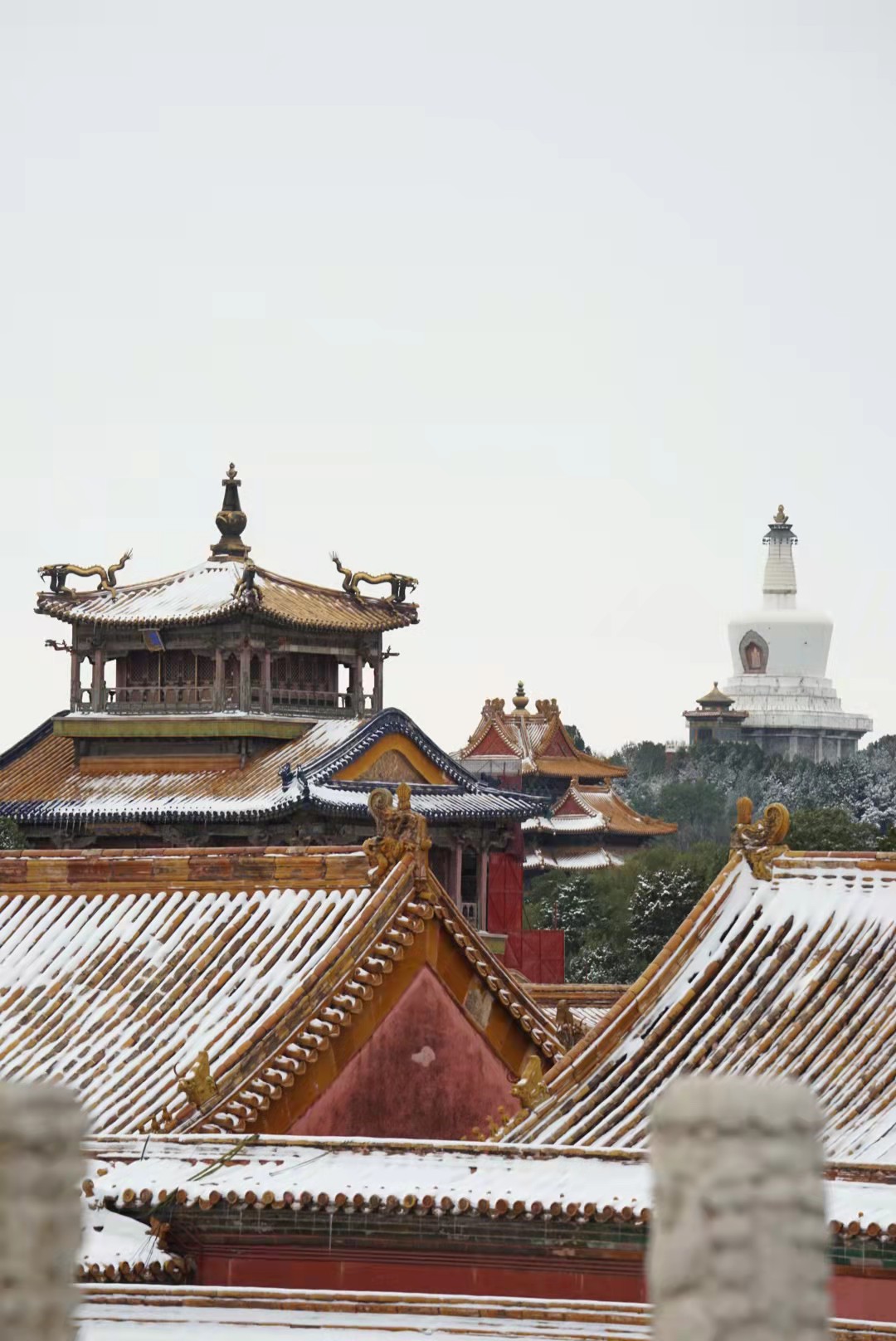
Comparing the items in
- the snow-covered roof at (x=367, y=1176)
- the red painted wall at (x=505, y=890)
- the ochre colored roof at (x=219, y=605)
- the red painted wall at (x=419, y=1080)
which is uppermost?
the ochre colored roof at (x=219, y=605)

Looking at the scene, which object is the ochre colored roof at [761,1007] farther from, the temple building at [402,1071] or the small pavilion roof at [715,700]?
the small pavilion roof at [715,700]

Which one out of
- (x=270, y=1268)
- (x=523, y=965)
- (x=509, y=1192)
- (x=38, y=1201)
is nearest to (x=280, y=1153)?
(x=270, y=1268)

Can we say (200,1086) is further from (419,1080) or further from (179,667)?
(179,667)

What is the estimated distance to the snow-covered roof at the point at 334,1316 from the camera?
1318cm

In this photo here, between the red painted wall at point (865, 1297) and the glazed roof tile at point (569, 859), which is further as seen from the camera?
the glazed roof tile at point (569, 859)

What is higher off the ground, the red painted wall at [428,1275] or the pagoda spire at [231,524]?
the pagoda spire at [231,524]

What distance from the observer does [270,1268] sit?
53.6 feet

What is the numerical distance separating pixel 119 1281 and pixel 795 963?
536cm

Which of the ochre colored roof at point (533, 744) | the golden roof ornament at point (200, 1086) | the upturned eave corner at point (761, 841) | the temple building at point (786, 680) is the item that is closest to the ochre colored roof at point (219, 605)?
the upturned eave corner at point (761, 841)

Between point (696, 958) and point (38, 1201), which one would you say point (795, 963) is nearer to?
point (696, 958)

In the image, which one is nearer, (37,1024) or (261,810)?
(37,1024)

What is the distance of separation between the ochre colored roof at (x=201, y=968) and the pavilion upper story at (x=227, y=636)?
88.5 ft

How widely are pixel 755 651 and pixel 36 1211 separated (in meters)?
134

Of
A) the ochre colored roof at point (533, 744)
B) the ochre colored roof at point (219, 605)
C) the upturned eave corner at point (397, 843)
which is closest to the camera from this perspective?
the upturned eave corner at point (397, 843)
